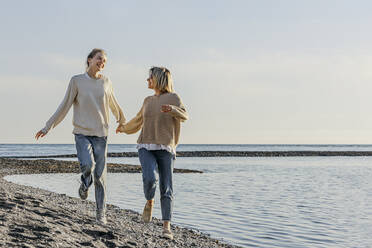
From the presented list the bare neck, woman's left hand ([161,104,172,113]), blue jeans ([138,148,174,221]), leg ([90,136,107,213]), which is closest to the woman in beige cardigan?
→ blue jeans ([138,148,174,221])

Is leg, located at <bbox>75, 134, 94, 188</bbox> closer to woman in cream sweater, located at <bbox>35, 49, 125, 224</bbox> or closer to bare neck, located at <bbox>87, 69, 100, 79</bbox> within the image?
woman in cream sweater, located at <bbox>35, 49, 125, 224</bbox>

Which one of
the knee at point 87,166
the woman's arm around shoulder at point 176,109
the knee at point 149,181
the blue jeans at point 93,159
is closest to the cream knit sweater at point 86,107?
the blue jeans at point 93,159

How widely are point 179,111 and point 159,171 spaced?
0.88 metres

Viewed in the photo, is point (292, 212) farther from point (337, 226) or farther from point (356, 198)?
point (356, 198)

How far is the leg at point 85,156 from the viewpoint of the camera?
20.2 feet

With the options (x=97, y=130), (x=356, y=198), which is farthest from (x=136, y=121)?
(x=356, y=198)

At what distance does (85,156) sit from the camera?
616cm

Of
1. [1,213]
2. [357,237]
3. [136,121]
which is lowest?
[357,237]

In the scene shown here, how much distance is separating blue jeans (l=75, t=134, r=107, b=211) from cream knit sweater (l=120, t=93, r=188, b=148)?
60 centimetres

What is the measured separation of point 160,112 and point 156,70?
0.54 metres

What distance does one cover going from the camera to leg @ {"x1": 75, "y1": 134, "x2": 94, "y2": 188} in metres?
6.17

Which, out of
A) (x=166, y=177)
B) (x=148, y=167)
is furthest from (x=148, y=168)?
(x=166, y=177)

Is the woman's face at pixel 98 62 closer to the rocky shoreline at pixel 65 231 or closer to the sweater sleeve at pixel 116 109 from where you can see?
the sweater sleeve at pixel 116 109

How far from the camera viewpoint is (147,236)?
6.64 meters
